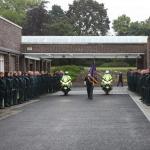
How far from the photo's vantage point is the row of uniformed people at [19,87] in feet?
80.0

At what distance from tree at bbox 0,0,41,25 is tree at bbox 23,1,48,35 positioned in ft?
5.10

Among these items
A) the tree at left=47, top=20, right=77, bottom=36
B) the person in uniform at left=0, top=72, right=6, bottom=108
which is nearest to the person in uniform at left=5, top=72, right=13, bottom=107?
the person in uniform at left=0, top=72, right=6, bottom=108

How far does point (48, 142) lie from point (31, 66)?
45.3 meters

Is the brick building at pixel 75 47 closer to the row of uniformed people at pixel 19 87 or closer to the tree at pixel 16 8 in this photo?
the row of uniformed people at pixel 19 87

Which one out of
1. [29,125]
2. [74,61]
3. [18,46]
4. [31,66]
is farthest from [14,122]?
[74,61]

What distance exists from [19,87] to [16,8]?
88.9m

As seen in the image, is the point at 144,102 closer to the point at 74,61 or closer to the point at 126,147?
the point at 126,147

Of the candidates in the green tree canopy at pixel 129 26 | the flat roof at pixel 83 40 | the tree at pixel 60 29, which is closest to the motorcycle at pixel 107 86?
the flat roof at pixel 83 40

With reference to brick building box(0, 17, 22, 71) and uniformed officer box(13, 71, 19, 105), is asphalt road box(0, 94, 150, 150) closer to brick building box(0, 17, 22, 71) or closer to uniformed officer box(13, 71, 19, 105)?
uniformed officer box(13, 71, 19, 105)

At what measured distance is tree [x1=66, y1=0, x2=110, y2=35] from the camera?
12500 cm

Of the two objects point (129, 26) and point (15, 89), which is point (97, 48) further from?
point (129, 26)

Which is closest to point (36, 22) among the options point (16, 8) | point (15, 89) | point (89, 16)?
point (16, 8)

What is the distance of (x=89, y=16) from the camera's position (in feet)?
423

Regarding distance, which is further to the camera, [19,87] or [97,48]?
[97,48]
